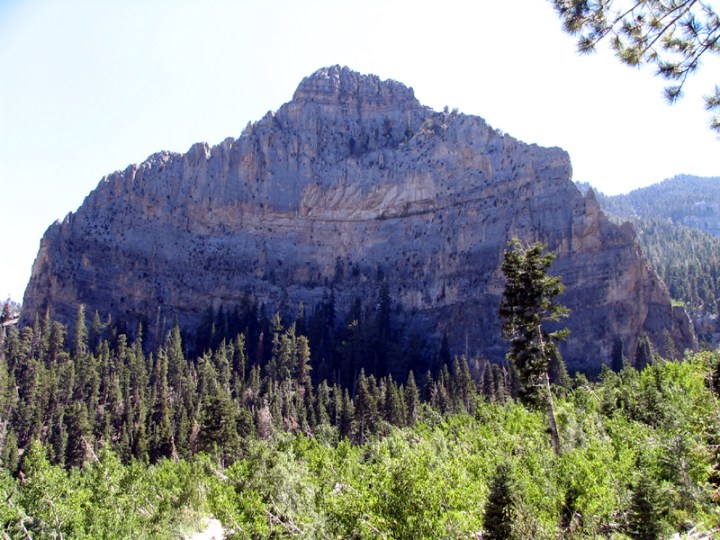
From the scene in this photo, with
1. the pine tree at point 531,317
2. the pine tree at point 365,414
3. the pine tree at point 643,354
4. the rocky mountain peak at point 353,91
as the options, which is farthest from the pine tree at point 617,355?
the rocky mountain peak at point 353,91

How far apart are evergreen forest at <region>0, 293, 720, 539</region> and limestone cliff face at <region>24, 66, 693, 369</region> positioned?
20862 mm

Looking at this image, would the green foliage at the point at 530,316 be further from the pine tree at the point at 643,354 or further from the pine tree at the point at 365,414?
the pine tree at the point at 643,354

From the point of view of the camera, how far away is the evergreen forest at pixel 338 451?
1973 centimetres

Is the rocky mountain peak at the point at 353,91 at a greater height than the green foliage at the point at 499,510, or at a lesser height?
greater

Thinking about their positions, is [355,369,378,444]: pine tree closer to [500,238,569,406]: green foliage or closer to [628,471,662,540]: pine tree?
[500,238,569,406]: green foliage

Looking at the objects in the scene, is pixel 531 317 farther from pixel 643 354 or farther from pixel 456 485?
pixel 643 354

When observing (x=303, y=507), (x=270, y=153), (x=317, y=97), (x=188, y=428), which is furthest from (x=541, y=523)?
(x=317, y=97)

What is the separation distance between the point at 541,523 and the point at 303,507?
44.4 ft

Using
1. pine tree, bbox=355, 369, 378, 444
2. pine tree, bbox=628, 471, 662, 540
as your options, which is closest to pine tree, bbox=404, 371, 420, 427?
pine tree, bbox=355, 369, 378, 444

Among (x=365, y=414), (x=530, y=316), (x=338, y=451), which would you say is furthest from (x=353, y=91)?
(x=530, y=316)

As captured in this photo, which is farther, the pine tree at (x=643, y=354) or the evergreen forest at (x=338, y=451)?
the pine tree at (x=643, y=354)

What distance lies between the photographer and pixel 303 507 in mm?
29578

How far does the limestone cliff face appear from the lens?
373 ft

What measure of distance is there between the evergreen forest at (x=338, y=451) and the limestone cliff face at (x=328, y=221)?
20.9m
